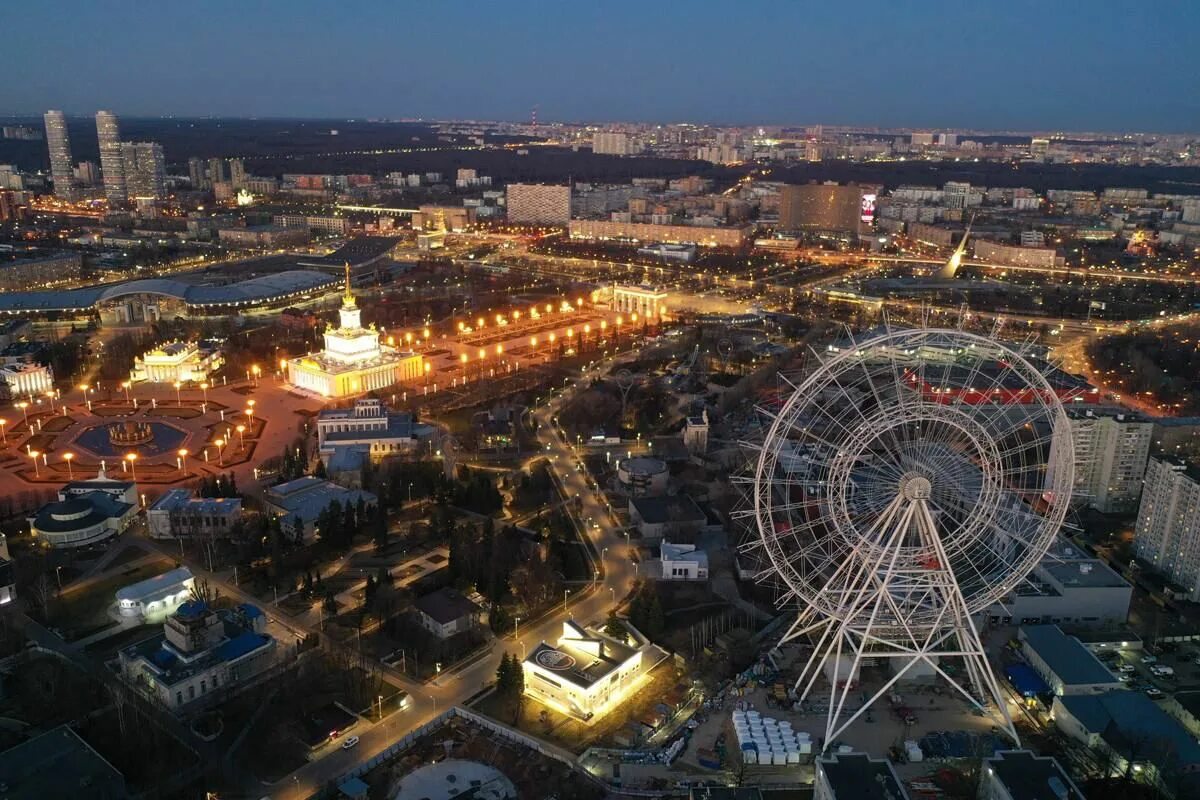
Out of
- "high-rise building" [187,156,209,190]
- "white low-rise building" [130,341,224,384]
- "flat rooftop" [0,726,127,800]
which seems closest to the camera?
"flat rooftop" [0,726,127,800]

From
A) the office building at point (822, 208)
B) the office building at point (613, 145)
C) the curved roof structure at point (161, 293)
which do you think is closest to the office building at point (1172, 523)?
the curved roof structure at point (161, 293)

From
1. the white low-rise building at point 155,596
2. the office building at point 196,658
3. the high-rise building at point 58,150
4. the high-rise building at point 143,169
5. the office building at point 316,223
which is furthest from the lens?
the high-rise building at point 58,150

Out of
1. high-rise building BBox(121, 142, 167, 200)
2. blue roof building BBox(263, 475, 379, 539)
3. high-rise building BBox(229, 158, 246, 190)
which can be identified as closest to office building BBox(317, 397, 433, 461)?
blue roof building BBox(263, 475, 379, 539)

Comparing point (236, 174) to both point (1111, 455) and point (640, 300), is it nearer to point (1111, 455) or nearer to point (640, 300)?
point (640, 300)

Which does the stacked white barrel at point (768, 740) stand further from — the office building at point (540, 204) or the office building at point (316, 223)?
the office building at point (540, 204)

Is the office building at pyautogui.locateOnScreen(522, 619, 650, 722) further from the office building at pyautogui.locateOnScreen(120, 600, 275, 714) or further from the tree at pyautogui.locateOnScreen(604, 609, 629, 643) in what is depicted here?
the office building at pyautogui.locateOnScreen(120, 600, 275, 714)

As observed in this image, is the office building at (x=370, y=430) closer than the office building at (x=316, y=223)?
Yes
